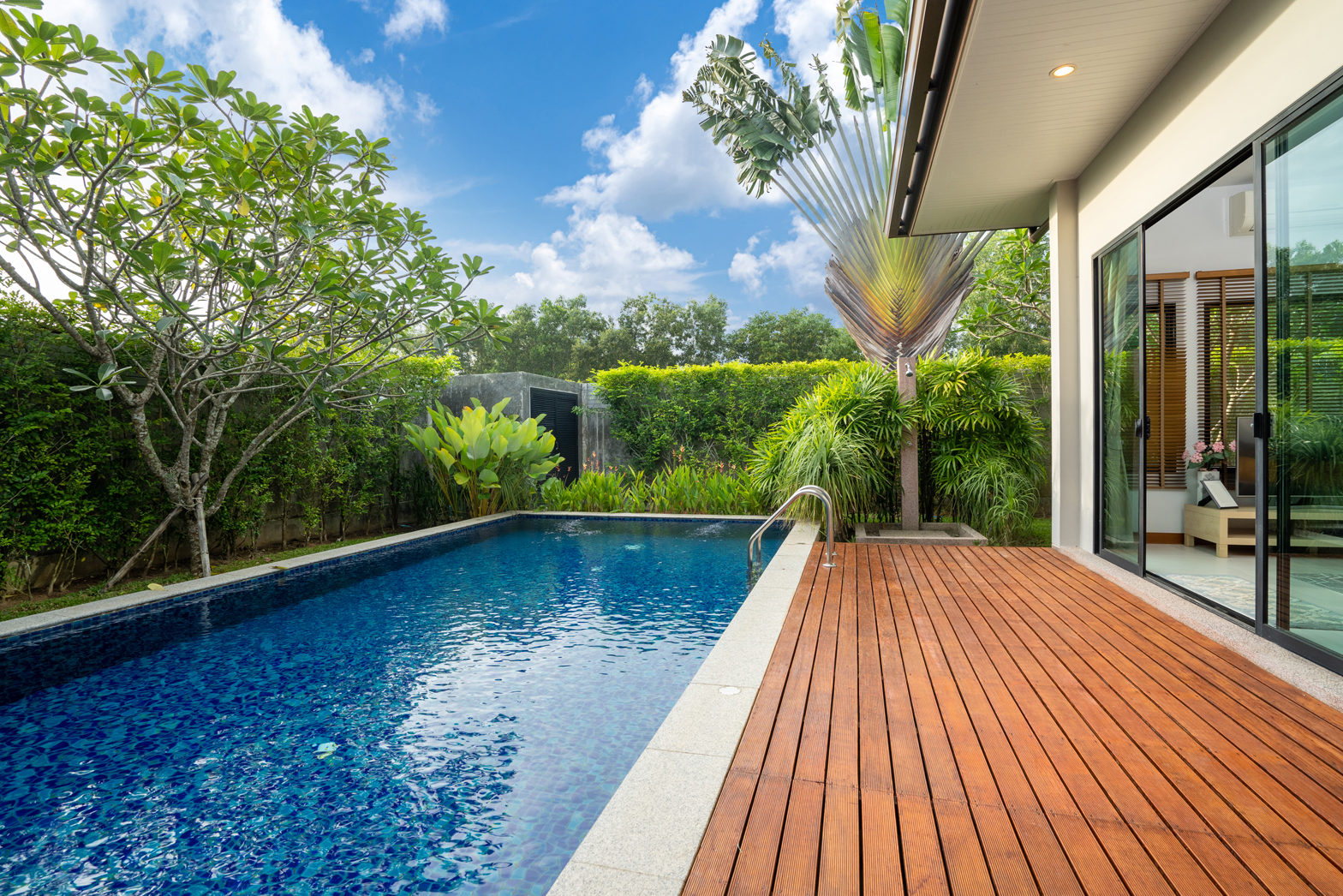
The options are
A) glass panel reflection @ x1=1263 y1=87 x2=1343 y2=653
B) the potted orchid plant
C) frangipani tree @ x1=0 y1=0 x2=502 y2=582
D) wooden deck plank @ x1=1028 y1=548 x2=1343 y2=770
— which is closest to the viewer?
wooden deck plank @ x1=1028 y1=548 x2=1343 y2=770

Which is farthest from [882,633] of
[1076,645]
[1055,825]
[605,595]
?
[605,595]

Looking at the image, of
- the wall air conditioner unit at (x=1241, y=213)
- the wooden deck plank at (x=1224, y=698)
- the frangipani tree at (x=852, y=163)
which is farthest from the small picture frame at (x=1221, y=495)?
the frangipani tree at (x=852, y=163)

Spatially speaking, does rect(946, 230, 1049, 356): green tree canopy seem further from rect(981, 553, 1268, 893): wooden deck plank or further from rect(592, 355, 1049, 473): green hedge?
rect(981, 553, 1268, 893): wooden deck plank

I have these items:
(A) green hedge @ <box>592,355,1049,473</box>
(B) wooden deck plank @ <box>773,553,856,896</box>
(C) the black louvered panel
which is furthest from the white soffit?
(C) the black louvered panel

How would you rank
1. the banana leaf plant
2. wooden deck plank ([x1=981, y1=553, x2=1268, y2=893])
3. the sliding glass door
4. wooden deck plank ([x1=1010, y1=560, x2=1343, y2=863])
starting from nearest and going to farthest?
wooden deck plank ([x1=981, y1=553, x2=1268, y2=893]) < wooden deck plank ([x1=1010, y1=560, x2=1343, y2=863]) < the sliding glass door < the banana leaf plant

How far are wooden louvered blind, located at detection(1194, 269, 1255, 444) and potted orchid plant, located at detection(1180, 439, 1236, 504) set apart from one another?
0.23 m

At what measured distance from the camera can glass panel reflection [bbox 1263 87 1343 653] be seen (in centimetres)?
250

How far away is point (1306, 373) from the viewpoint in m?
2.63

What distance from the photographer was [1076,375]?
17.6 ft

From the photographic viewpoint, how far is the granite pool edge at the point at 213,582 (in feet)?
12.2

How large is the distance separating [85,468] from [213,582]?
112 centimetres

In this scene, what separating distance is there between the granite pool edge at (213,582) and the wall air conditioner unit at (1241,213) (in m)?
5.07

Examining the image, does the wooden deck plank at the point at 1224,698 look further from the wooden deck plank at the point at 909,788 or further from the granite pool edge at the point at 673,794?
the granite pool edge at the point at 673,794

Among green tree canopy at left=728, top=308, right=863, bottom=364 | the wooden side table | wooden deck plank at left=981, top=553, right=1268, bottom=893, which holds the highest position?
green tree canopy at left=728, top=308, right=863, bottom=364
